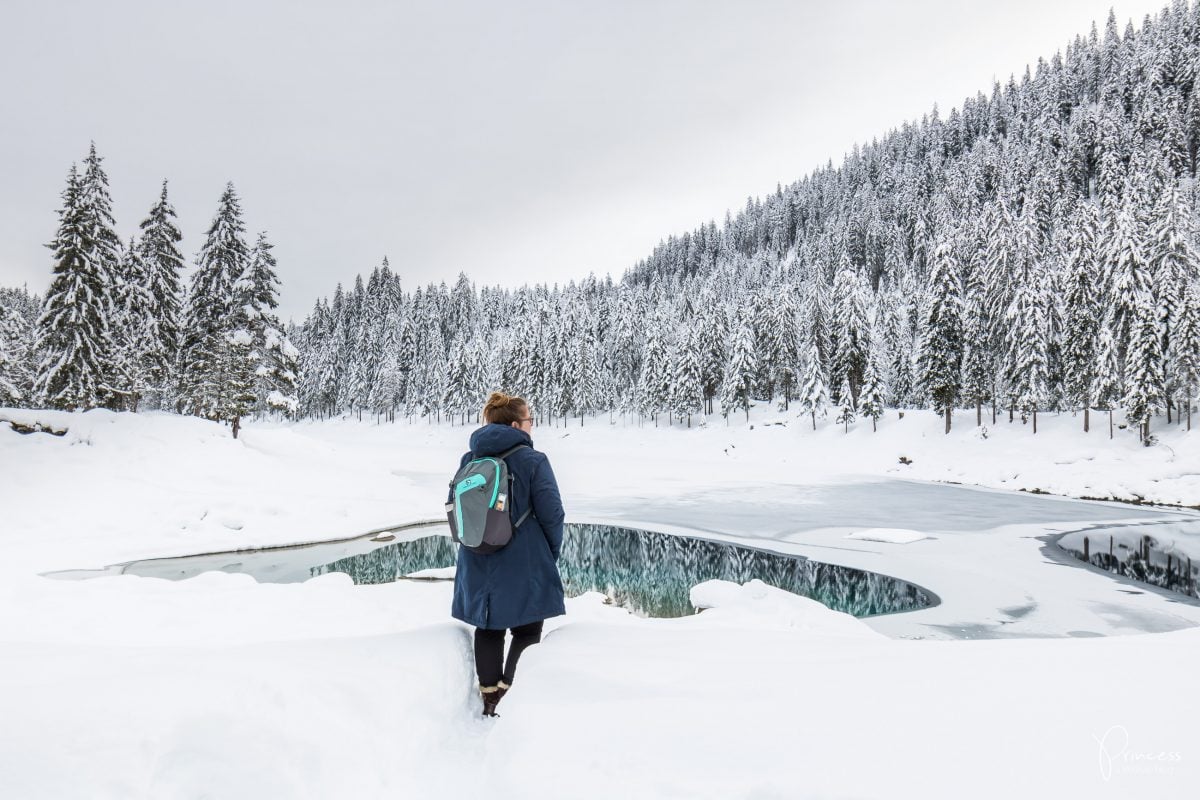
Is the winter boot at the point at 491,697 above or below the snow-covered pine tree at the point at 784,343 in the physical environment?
below

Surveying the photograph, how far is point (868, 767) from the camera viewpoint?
2416 mm

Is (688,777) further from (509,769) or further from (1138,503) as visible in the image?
(1138,503)

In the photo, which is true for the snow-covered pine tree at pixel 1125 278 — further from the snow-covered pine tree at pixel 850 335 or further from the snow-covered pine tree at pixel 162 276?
the snow-covered pine tree at pixel 162 276

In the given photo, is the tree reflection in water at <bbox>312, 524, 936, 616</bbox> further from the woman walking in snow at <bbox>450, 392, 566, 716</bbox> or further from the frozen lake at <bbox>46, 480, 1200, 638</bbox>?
the woman walking in snow at <bbox>450, 392, 566, 716</bbox>

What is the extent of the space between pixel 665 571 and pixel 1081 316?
38.1 meters

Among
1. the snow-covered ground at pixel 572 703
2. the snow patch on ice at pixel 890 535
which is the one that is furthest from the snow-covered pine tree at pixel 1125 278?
the snow-covered ground at pixel 572 703

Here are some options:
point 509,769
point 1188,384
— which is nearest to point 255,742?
point 509,769

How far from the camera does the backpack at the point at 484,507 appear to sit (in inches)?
155

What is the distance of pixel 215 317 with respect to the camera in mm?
30406

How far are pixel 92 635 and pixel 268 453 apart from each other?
2077 centimetres

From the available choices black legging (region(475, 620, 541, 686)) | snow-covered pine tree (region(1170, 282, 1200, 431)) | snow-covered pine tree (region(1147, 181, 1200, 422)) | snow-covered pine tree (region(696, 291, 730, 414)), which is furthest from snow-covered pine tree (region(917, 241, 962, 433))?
black legging (region(475, 620, 541, 686))

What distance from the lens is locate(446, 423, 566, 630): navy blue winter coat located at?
407cm

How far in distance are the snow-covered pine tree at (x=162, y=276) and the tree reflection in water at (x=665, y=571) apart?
84.6 feet

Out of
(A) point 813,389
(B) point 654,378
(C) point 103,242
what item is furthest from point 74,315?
(A) point 813,389
